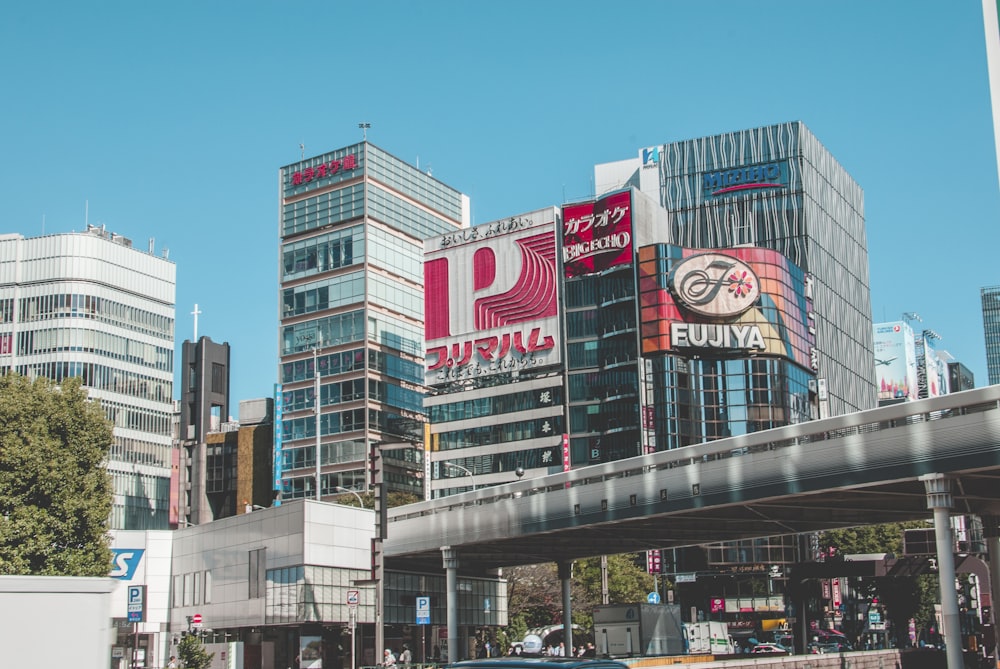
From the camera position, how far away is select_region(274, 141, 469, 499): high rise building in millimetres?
136875

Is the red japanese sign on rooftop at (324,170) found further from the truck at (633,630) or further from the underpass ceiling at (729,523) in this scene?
the truck at (633,630)

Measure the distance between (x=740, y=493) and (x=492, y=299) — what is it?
8531 cm

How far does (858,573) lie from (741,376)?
54463 millimetres

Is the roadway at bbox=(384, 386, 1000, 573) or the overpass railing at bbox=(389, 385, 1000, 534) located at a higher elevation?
the overpass railing at bbox=(389, 385, 1000, 534)

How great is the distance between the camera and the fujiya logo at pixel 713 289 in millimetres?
119938

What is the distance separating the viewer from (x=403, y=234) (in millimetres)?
149000

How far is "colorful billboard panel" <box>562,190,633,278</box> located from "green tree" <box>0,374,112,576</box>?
75966 millimetres

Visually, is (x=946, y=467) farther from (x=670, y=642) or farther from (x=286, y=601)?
(x=286, y=601)

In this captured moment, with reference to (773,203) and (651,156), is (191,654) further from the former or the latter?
(651,156)

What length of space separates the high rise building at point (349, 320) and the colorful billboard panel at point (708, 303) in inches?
1370

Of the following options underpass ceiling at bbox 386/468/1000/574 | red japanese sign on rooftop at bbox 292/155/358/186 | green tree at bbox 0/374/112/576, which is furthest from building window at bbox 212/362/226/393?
green tree at bbox 0/374/112/576

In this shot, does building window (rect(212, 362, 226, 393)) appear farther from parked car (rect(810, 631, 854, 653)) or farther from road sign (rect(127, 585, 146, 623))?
road sign (rect(127, 585, 146, 623))

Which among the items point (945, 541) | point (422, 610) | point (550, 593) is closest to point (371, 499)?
point (550, 593)

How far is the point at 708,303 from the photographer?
120 m
